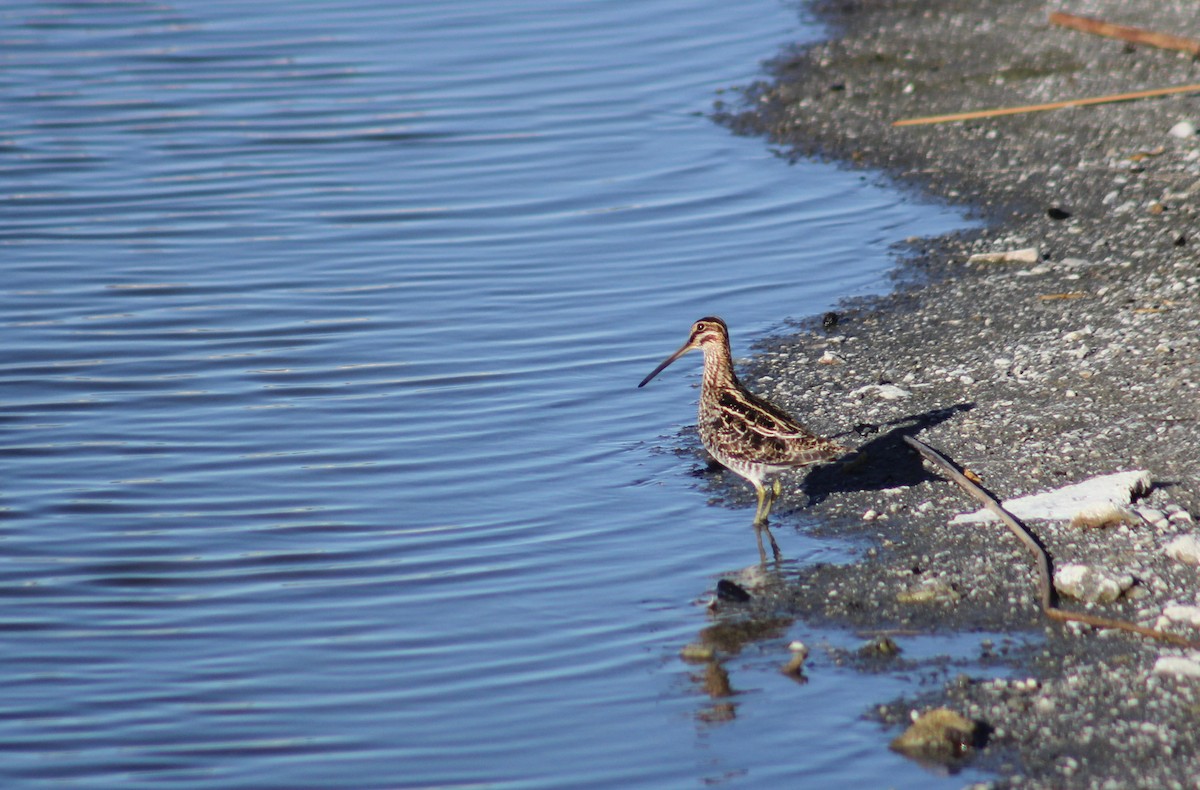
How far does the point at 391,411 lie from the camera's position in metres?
10.2

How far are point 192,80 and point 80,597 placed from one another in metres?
12.9

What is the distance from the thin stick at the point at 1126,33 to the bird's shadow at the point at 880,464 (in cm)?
814

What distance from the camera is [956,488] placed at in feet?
26.8

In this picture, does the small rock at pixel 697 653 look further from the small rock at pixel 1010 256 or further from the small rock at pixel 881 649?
the small rock at pixel 1010 256

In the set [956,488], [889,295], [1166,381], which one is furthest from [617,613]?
[889,295]

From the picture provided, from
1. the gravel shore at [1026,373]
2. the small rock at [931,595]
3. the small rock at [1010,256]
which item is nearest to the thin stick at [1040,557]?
the gravel shore at [1026,373]

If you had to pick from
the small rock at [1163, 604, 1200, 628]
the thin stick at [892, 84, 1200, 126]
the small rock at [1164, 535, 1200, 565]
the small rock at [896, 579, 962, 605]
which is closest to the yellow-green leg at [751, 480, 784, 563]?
the small rock at [896, 579, 962, 605]

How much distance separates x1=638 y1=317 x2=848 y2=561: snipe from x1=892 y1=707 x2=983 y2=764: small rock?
2.02m

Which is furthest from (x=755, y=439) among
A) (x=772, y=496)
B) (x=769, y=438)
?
(x=772, y=496)

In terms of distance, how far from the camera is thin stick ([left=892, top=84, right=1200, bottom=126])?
14.3 metres

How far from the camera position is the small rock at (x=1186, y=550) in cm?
682

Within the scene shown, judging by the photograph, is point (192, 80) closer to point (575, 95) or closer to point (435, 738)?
point (575, 95)

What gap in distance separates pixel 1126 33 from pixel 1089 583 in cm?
1099

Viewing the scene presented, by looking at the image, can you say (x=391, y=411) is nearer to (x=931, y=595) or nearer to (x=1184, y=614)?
(x=931, y=595)
